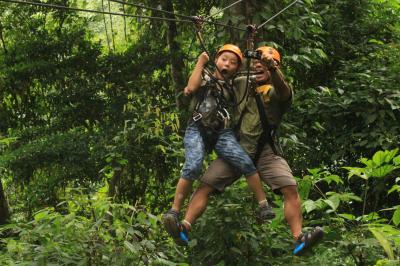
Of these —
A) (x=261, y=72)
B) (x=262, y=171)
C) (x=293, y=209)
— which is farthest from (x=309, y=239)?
(x=261, y=72)

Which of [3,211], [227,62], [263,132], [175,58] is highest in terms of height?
[175,58]

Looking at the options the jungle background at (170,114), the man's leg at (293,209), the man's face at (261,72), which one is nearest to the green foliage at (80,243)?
the jungle background at (170,114)

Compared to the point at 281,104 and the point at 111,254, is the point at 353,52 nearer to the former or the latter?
the point at 281,104

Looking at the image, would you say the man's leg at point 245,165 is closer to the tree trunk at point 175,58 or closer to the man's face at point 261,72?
the man's face at point 261,72

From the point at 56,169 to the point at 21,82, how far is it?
1500mm

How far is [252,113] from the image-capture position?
4469 mm

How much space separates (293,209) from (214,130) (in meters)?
0.84

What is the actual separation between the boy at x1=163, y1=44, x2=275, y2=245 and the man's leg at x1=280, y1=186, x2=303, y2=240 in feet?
0.41

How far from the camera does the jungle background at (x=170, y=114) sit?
5180mm

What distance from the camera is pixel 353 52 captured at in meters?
8.37

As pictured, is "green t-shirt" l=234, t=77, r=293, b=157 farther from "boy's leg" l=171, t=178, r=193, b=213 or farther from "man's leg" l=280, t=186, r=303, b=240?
"boy's leg" l=171, t=178, r=193, b=213

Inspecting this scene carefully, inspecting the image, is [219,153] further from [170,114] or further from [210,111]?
[170,114]

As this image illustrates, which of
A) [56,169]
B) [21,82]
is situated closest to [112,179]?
[56,169]

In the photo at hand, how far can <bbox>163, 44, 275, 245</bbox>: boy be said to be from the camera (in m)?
4.25
